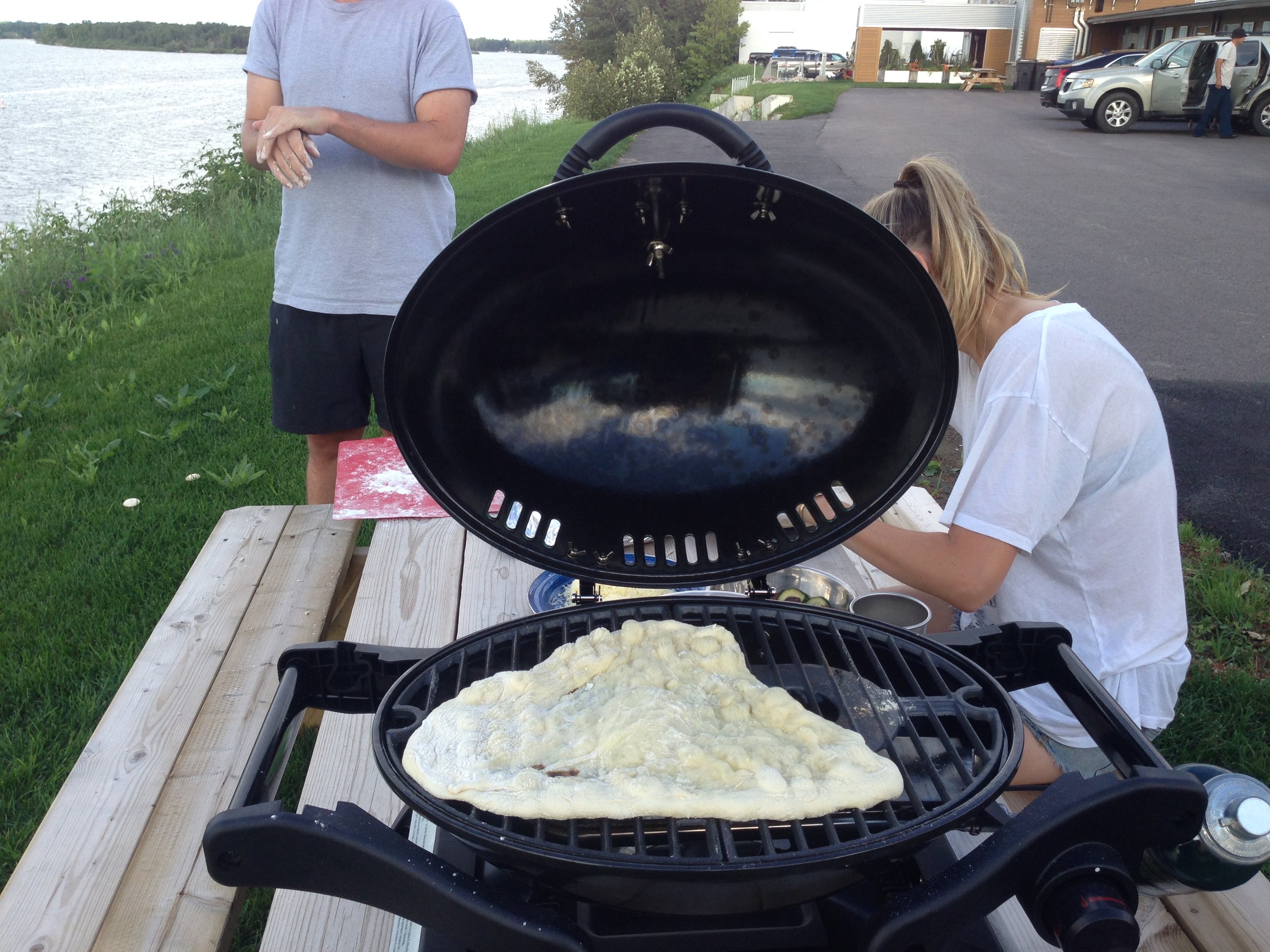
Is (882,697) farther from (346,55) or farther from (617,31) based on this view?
(617,31)

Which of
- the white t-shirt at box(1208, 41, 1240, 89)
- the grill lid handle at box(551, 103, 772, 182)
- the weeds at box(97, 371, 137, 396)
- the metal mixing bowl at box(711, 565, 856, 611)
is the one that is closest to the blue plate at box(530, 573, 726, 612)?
the metal mixing bowl at box(711, 565, 856, 611)

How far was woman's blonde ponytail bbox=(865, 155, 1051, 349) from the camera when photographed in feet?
5.93

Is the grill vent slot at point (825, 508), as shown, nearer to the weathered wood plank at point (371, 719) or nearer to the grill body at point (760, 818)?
the grill body at point (760, 818)

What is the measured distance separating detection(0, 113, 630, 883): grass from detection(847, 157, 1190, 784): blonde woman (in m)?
2.38

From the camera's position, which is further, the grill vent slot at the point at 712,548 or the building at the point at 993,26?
the building at the point at 993,26

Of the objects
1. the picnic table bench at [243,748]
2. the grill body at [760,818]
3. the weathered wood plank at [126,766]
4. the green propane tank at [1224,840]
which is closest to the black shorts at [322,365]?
the picnic table bench at [243,748]

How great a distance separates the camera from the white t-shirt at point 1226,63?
49.3 feet

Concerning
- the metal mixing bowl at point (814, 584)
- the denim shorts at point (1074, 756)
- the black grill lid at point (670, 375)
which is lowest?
the denim shorts at point (1074, 756)

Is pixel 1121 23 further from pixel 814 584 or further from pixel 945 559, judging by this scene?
pixel 945 559

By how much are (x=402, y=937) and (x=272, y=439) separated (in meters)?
3.91

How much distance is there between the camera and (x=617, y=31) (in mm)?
39438

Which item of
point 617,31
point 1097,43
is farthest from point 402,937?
point 617,31

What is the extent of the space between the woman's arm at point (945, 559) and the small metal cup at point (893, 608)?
144 millimetres

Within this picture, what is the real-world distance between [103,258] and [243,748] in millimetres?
7217
